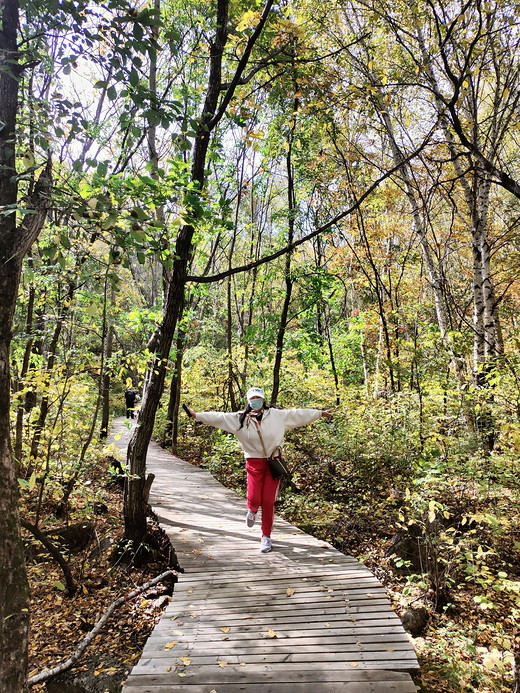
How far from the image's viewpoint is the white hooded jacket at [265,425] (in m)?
4.93

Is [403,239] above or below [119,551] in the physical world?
above

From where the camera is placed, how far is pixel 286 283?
8.24 m

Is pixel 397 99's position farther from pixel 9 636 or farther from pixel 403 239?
pixel 9 636

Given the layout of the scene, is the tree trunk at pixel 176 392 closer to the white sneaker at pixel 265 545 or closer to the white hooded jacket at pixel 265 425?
the white hooded jacket at pixel 265 425

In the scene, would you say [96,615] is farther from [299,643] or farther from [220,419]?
[299,643]

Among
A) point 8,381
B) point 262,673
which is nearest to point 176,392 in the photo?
point 8,381

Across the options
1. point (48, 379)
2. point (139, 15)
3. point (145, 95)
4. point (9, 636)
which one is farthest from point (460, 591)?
point (139, 15)

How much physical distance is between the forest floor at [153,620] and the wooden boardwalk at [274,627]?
92 cm

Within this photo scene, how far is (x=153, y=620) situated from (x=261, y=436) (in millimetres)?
2573

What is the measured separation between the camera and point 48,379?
5.31m

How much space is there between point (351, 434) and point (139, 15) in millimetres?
7450

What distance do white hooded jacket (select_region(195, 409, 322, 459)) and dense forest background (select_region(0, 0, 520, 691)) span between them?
107cm

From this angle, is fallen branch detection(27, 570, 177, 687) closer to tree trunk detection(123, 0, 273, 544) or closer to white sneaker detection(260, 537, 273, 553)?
tree trunk detection(123, 0, 273, 544)

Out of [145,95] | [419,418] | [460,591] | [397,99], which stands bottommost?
[460,591]
